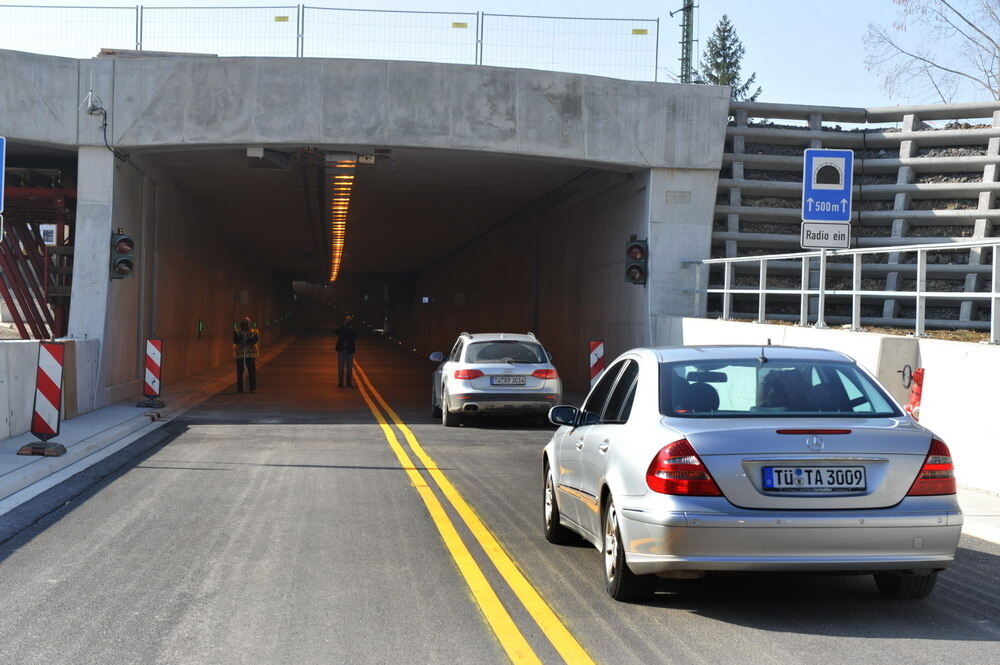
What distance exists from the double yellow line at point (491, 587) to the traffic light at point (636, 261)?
10.4 metres

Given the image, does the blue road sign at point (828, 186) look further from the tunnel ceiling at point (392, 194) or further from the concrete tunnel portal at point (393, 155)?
the tunnel ceiling at point (392, 194)

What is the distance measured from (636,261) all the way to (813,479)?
1704 centimetres

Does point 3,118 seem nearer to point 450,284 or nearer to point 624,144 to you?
point 624,144

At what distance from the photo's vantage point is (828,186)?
1410 cm

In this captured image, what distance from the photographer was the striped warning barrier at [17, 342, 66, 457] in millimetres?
13594

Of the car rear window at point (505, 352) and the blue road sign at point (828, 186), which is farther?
the car rear window at point (505, 352)

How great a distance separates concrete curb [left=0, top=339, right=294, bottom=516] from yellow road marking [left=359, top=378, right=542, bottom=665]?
3.65 m

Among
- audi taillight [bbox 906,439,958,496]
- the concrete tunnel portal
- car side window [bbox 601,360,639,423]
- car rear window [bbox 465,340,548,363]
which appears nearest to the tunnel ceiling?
the concrete tunnel portal

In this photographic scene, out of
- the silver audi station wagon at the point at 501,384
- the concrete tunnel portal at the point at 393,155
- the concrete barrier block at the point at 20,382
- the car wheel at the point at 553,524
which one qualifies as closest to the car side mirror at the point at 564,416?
the car wheel at the point at 553,524

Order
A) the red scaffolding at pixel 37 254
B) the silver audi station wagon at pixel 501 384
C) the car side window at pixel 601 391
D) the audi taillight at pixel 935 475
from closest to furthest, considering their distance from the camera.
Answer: the audi taillight at pixel 935 475
the car side window at pixel 601 391
the silver audi station wagon at pixel 501 384
the red scaffolding at pixel 37 254

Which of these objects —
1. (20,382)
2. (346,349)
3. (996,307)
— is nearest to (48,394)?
(20,382)

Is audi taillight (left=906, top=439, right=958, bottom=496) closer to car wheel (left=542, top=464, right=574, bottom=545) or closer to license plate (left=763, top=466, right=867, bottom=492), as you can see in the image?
license plate (left=763, top=466, right=867, bottom=492)

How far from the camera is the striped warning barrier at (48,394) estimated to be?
44.6 ft

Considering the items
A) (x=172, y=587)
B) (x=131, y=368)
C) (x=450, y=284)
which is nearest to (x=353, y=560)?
(x=172, y=587)
